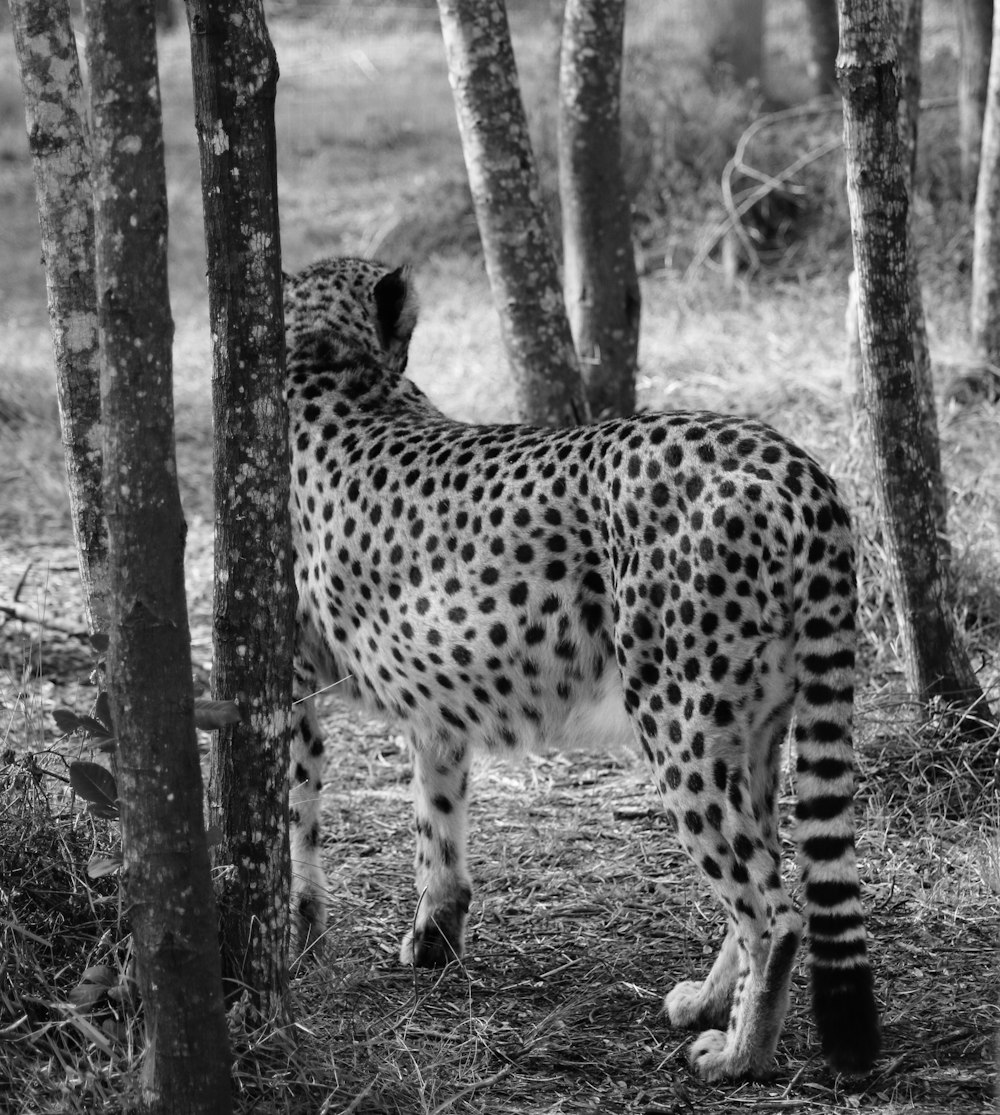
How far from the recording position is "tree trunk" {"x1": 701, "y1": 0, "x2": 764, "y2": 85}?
11.9 m

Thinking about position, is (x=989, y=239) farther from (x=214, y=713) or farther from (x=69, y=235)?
(x=214, y=713)

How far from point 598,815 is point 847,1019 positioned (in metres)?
1.70

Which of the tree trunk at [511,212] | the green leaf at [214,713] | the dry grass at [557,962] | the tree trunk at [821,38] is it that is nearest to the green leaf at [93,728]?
the green leaf at [214,713]

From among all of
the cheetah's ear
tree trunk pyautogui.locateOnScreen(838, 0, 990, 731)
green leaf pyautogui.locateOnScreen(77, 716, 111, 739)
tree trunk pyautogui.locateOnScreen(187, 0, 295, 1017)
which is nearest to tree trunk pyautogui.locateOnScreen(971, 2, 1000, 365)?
tree trunk pyautogui.locateOnScreen(838, 0, 990, 731)

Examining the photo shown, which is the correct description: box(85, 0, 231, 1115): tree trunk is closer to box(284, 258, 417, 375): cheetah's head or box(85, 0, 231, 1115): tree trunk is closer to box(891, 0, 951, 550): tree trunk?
box(284, 258, 417, 375): cheetah's head

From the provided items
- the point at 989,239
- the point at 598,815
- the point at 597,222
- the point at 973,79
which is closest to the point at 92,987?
the point at 598,815

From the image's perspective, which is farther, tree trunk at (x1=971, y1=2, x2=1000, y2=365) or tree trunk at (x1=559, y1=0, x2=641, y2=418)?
tree trunk at (x1=971, y1=2, x2=1000, y2=365)

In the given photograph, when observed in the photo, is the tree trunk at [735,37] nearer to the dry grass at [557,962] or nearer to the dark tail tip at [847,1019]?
the dry grass at [557,962]

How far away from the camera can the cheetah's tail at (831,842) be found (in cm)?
279

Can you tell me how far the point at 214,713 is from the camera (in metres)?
2.53

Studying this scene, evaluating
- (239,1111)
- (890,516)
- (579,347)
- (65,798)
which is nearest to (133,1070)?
(239,1111)

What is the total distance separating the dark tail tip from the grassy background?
0.49ft

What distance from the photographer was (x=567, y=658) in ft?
10.8

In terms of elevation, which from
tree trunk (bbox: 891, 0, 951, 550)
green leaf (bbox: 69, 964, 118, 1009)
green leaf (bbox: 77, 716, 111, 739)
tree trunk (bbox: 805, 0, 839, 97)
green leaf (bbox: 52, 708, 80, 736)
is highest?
tree trunk (bbox: 805, 0, 839, 97)
